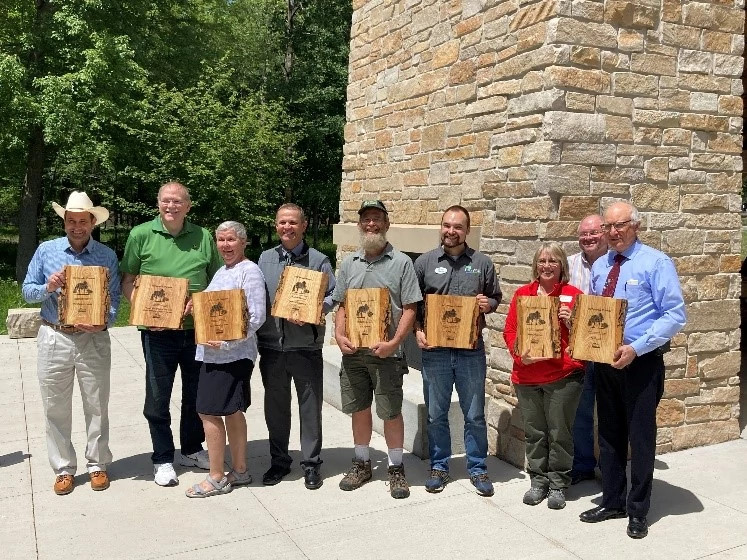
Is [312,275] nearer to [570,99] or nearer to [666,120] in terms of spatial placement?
[570,99]

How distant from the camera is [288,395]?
445cm

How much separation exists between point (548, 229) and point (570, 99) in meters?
0.88

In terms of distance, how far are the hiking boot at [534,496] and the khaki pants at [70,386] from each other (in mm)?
2703

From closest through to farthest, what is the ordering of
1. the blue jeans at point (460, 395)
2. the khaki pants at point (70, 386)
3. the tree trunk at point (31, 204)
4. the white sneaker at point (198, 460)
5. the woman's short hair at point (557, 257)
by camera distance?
the woman's short hair at point (557, 257)
the khaki pants at point (70, 386)
the blue jeans at point (460, 395)
the white sneaker at point (198, 460)
the tree trunk at point (31, 204)

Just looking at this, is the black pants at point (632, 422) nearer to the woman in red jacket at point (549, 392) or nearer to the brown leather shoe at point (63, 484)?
the woman in red jacket at point (549, 392)

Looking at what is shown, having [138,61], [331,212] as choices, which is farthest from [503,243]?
[331,212]

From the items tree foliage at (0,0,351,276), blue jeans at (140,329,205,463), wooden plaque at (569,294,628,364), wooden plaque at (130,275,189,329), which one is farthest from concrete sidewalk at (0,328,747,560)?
tree foliage at (0,0,351,276)

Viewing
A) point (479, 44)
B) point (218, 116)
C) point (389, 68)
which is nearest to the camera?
point (479, 44)

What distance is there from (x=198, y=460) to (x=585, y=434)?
2.67m

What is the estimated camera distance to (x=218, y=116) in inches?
703

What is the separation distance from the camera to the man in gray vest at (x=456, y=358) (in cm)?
414

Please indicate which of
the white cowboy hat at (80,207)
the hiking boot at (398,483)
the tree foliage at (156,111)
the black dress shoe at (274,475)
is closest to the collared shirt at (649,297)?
Answer: the hiking boot at (398,483)

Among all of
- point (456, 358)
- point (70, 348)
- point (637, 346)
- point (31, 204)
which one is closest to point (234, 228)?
point (70, 348)

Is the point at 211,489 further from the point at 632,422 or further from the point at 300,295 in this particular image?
the point at 632,422
